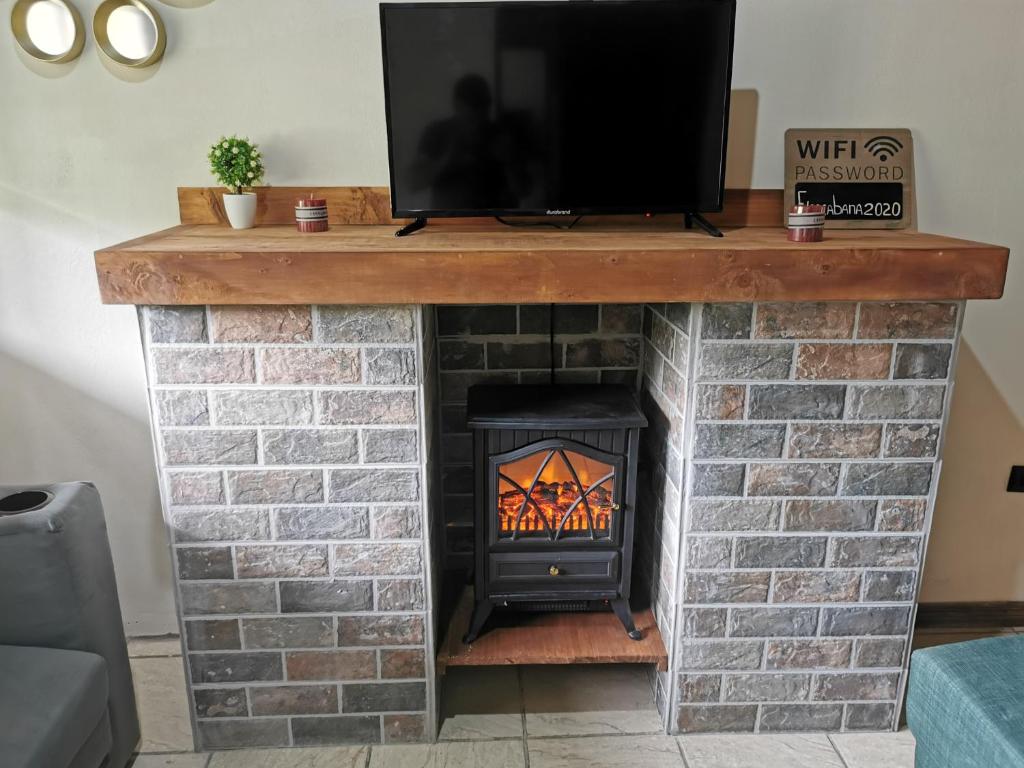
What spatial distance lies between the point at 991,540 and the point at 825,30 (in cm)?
154

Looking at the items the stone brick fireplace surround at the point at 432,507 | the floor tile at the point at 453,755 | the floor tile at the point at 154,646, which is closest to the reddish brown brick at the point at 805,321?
the stone brick fireplace surround at the point at 432,507

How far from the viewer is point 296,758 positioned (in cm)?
189

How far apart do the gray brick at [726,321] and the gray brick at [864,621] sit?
2.39ft

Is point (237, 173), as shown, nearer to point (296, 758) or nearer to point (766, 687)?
point (296, 758)

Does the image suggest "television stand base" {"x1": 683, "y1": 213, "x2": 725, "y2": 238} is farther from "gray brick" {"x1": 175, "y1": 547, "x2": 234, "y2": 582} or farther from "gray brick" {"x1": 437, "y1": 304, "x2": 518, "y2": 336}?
"gray brick" {"x1": 175, "y1": 547, "x2": 234, "y2": 582}

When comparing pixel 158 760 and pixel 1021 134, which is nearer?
pixel 158 760

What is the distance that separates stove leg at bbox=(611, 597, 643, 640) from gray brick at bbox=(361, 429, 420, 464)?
70 centimetres

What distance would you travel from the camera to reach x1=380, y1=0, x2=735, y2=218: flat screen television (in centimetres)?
174

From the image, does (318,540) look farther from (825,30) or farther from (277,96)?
(825,30)

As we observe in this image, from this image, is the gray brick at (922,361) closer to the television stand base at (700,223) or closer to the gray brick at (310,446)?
the television stand base at (700,223)

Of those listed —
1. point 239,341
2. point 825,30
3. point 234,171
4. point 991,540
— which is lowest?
point 991,540

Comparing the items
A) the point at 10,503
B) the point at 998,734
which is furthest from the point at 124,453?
the point at 998,734

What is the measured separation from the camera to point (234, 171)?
6.22 ft

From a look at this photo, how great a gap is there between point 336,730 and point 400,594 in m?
0.40
